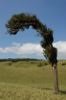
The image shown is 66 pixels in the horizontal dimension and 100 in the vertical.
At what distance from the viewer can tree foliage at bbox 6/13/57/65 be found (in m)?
32.8

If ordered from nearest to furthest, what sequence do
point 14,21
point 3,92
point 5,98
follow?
point 5,98 < point 3,92 < point 14,21

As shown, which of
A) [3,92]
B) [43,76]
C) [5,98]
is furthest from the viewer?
[43,76]

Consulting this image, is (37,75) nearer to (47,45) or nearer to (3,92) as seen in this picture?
(47,45)

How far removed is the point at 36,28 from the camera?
33.2 meters

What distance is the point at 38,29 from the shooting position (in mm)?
33062

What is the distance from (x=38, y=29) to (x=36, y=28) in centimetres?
25

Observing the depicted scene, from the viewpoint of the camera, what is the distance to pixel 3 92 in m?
27.5

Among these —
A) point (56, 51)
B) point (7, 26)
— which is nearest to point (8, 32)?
point (7, 26)

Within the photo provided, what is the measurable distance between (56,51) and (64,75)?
28.5 metres

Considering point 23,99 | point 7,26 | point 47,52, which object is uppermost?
point 7,26

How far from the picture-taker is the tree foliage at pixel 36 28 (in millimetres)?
32781

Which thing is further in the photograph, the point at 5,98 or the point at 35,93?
the point at 35,93

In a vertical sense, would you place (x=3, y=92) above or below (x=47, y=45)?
below

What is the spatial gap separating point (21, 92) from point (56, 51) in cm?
643
